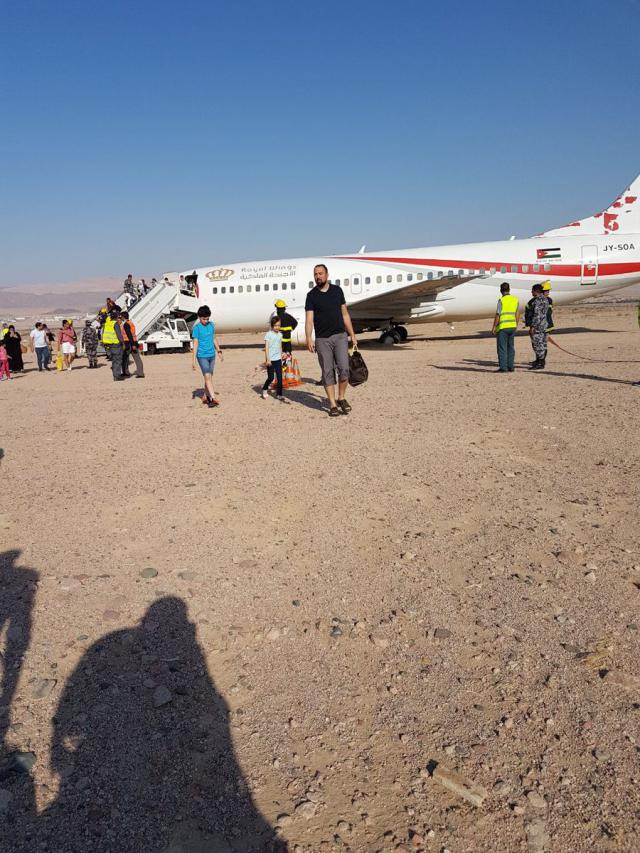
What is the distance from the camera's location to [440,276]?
1942 cm

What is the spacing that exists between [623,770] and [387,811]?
91 cm

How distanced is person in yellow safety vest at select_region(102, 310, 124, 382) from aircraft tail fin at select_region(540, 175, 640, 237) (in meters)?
16.0

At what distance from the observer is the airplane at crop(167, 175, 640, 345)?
19109mm

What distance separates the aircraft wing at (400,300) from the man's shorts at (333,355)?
10.2 metres

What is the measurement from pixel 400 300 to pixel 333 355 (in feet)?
38.3

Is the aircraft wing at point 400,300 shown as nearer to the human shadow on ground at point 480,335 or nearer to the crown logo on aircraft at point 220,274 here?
the human shadow on ground at point 480,335

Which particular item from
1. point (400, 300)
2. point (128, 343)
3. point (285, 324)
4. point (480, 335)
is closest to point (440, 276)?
point (400, 300)

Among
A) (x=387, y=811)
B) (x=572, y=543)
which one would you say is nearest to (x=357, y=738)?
(x=387, y=811)

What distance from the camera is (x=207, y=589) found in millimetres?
3441

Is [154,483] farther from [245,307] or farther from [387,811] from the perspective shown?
[245,307]

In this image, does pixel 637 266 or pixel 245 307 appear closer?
pixel 637 266

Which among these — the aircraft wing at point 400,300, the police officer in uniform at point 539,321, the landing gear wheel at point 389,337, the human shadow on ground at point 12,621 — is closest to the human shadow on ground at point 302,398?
the police officer in uniform at point 539,321

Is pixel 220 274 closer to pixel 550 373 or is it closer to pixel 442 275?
pixel 442 275

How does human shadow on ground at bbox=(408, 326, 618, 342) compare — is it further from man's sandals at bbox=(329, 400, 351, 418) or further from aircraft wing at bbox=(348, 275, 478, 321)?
man's sandals at bbox=(329, 400, 351, 418)
